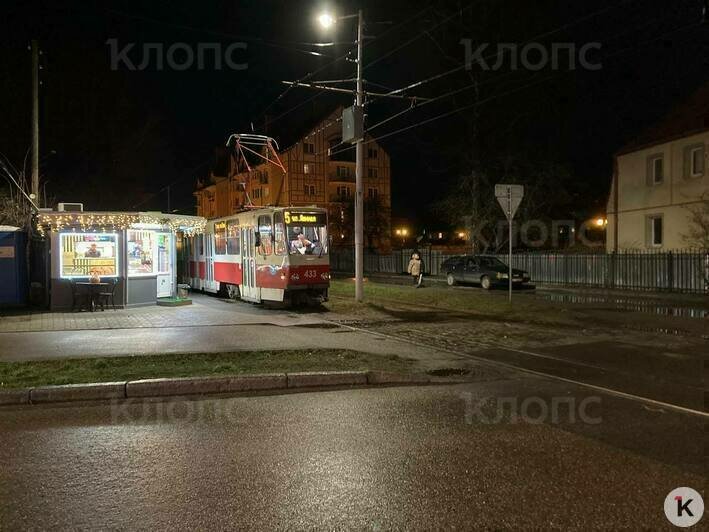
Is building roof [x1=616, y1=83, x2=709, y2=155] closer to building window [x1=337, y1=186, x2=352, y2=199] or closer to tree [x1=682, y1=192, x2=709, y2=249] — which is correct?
tree [x1=682, y1=192, x2=709, y2=249]

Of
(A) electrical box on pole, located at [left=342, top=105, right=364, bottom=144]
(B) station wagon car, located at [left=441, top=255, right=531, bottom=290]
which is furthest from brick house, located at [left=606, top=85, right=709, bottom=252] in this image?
(A) electrical box on pole, located at [left=342, top=105, right=364, bottom=144]

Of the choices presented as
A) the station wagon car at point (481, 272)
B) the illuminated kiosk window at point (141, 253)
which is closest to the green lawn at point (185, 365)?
the illuminated kiosk window at point (141, 253)

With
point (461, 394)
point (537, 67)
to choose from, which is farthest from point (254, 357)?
point (537, 67)

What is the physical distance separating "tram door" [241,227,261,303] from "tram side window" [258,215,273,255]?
611 mm

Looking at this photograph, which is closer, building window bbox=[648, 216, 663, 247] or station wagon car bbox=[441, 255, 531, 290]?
station wagon car bbox=[441, 255, 531, 290]

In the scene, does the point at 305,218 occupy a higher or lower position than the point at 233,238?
higher

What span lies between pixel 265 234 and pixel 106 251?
185 inches

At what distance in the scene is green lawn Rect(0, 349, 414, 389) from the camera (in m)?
8.54

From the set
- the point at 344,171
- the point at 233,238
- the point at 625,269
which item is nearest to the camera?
the point at 233,238

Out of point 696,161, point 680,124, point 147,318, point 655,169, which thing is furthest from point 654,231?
point 147,318

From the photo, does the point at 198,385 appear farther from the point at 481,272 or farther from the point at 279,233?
the point at 481,272

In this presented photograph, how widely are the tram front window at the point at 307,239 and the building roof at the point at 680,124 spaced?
18749 millimetres

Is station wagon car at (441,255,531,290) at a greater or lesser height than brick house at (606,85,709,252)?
lesser

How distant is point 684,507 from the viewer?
454 cm
